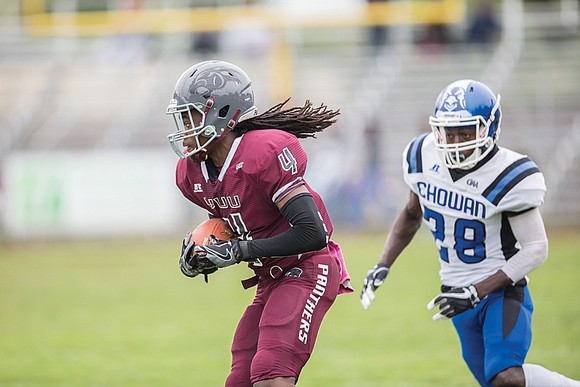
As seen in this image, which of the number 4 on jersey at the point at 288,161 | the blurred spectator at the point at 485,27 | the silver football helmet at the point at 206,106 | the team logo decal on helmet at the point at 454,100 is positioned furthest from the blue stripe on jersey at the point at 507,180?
the blurred spectator at the point at 485,27

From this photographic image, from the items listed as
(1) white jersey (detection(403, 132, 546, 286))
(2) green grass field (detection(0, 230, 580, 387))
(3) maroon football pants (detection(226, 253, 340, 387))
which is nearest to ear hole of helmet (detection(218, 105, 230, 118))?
(3) maroon football pants (detection(226, 253, 340, 387))

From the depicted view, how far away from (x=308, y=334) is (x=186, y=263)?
2.32ft

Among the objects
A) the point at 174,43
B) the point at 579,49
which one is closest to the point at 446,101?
the point at 579,49

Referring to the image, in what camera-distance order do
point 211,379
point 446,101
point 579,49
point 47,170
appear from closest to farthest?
point 446,101 < point 211,379 < point 47,170 < point 579,49

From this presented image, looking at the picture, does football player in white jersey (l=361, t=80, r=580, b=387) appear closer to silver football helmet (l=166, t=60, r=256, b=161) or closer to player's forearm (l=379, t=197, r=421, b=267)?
player's forearm (l=379, t=197, r=421, b=267)

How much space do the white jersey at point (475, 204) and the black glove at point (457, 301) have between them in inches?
14.5

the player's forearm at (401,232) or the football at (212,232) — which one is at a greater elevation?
the football at (212,232)

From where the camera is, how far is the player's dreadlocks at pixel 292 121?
4922 millimetres

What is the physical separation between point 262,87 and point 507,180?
1534 centimetres

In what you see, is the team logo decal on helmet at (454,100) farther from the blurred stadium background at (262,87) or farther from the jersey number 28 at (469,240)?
the blurred stadium background at (262,87)

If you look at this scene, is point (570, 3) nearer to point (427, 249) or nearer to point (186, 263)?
point (427, 249)

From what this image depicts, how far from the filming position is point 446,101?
5203 millimetres

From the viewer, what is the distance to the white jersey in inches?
199

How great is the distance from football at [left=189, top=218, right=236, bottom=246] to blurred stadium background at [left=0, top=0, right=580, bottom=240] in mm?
11016
